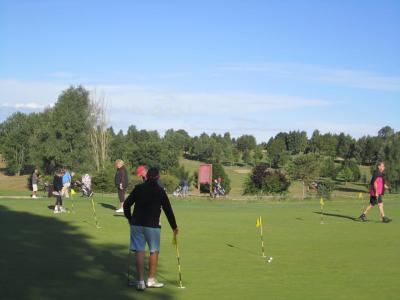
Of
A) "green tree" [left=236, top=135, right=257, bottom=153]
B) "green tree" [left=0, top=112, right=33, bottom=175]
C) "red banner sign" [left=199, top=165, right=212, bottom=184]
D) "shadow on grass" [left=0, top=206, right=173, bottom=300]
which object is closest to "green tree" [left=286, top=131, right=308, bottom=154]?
"green tree" [left=236, top=135, right=257, bottom=153]

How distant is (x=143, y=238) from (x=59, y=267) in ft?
8.10

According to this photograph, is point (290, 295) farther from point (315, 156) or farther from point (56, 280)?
point (315, 156)

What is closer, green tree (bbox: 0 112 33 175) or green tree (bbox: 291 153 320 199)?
green tree (bbox: 291 153 320 199)

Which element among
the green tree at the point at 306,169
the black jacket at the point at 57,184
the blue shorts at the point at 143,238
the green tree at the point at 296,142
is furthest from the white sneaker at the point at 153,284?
the green tree at the point at 296,142

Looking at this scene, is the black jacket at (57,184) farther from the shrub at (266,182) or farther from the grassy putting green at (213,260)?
the shrub at (266,182)

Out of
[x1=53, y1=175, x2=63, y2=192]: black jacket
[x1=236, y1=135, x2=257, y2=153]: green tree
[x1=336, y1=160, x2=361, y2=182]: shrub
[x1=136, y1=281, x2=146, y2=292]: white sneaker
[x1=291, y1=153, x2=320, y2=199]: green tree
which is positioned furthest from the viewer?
[x1=236, y1=135, x2=257, y2=153]: green tree

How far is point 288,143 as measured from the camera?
16588 centimetres

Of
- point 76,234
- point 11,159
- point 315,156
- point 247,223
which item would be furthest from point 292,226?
point 11,159

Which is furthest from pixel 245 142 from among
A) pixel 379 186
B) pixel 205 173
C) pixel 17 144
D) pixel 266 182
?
pixel 379 186

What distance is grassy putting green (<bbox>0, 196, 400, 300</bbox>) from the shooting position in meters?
10.0

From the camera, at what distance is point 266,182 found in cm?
5156

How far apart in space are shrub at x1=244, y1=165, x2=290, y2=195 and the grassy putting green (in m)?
29.6

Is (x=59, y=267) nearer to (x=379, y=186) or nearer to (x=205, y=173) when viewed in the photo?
(x=379, y=186)

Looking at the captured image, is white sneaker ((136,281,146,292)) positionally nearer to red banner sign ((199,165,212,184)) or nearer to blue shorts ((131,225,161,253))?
blue shorts ((131,225,161,253))
